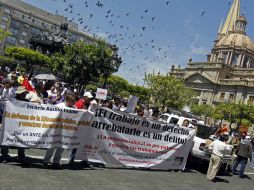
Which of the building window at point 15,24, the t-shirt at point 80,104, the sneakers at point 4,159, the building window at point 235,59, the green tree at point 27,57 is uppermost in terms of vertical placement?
the building window at point 235,59

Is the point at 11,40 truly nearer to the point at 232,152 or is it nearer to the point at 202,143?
the point at 232,152

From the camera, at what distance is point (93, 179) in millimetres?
8812

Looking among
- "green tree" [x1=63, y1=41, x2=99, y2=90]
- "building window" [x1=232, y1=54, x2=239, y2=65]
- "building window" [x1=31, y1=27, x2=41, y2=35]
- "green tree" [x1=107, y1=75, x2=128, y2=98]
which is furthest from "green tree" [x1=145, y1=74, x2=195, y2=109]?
"building window" [x1=31, y1=27, x2=41, y2=35]

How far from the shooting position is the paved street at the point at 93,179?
7562 mm

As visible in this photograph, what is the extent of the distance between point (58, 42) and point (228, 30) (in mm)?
95550

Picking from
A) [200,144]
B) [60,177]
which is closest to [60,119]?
[60,177]

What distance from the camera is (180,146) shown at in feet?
40.3

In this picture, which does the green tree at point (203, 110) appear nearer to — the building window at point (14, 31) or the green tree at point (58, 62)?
the green tree at point (58, 62)

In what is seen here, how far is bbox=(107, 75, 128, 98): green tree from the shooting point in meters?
74.2

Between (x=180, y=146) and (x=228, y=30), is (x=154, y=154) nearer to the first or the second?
(x=180, y=146)

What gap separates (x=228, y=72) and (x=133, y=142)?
92783 mm

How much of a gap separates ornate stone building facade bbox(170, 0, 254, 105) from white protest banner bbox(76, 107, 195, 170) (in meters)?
68.4

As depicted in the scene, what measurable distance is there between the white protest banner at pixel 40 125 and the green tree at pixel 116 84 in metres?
63.2

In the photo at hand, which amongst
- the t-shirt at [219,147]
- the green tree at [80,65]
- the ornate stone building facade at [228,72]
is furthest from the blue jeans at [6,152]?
the ornate stone building facade at [228,72]
